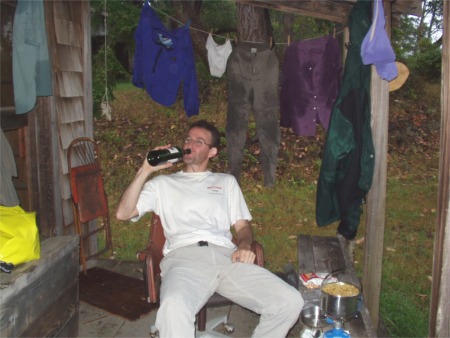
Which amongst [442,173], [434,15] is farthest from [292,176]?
[434,15]

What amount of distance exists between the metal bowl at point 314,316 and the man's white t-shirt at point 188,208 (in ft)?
2.08

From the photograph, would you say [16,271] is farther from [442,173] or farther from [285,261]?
[285,261]

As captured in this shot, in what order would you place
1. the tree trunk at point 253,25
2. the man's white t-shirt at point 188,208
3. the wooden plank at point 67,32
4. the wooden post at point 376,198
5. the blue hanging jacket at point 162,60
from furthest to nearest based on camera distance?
the tree trunk at point 253,25, the blue hanging jacket at point 162,60, the wooden plank at point 67,32, the wooden post at point 376,198, the man's white t-shirt at point 188,208

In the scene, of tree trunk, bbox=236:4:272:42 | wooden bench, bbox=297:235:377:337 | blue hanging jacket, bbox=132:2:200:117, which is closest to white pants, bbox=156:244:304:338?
wooden bench, bbox=297:235:377:337

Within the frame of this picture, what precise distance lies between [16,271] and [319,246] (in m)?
2.17

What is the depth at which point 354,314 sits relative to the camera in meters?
2.56

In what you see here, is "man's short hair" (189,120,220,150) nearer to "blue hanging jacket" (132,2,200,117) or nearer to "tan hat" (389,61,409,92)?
"tan hat" (389,61,409,92)

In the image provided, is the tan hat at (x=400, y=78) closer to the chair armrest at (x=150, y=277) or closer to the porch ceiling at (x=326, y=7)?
the porch ceiling at (x=326, y=7)

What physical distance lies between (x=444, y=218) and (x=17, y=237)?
2026mm

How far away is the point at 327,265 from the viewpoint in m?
3.28

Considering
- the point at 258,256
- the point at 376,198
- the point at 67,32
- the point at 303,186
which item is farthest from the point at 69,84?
the point at 303,186

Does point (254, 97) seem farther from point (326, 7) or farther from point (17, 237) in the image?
point (17, 237)

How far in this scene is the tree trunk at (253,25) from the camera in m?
4.75

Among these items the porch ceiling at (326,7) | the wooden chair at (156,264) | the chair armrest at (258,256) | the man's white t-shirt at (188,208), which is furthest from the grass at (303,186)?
the porch ceiling at (326,7)
